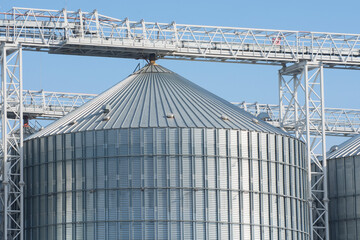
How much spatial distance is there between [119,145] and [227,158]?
11.3m

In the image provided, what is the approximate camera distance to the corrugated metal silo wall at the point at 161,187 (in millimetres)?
118500

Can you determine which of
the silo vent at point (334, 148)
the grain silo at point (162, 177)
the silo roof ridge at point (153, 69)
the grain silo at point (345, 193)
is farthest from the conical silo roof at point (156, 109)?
the silo vent at point (334, 148)

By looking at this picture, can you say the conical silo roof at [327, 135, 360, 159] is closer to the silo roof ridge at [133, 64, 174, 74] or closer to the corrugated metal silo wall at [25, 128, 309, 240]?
the corrugated metal silo wall at [25, 128, 309, 240]

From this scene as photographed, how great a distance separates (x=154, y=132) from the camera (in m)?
121

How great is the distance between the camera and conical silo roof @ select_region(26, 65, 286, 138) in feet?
404

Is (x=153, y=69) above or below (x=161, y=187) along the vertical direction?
above

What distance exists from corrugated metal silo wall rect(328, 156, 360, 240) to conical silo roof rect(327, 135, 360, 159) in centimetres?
66

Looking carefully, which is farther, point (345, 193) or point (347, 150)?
point (347, 150)

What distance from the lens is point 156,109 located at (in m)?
125

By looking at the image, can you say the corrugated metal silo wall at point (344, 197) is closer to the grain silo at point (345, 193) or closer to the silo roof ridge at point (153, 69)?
the grain silo at point (345, 193)

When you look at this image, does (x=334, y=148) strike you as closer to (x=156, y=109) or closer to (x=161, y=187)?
(x=156, y=109)

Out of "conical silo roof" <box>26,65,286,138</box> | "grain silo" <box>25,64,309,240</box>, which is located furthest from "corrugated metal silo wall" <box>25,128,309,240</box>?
"conical silo roof" <box>26,65,286,138</box>

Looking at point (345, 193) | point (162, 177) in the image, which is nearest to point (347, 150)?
point (345, 193)

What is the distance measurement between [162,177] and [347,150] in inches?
1238
